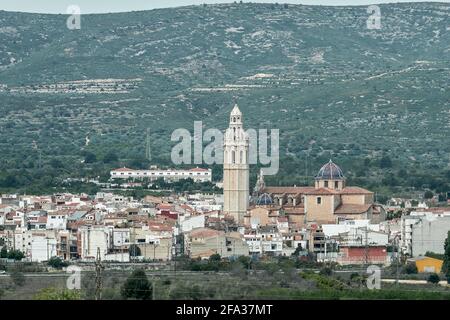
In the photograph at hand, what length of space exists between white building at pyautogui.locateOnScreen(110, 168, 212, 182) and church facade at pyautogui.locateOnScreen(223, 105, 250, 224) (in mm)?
19094

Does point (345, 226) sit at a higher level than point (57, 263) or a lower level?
higher

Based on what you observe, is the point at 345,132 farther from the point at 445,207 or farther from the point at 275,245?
the point at 275,245

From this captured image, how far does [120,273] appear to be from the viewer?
36.4 meters

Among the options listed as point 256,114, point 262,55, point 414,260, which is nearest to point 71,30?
point 262,55

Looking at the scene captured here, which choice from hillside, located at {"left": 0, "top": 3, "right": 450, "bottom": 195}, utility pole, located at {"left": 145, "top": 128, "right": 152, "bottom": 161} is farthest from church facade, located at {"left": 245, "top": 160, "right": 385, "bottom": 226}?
utility pole, located at {"left": 145, "top": 128, "right": 152, "bottom": 161}

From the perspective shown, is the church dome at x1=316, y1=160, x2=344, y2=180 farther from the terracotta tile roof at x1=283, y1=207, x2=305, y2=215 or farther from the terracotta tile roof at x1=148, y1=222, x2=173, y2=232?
the terracotta tile roof at x1=148, y1=222, x2=173, y2=232

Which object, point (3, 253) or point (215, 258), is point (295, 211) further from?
point (215, 258)

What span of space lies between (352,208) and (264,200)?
2376 mm

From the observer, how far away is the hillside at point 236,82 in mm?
98062

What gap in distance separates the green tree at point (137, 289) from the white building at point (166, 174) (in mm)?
45171

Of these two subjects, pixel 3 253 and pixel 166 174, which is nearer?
pixel 3 253

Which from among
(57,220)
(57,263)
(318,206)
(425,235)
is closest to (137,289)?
(57,263)

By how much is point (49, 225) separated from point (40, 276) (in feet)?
56.0

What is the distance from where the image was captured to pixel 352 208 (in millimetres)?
55688
